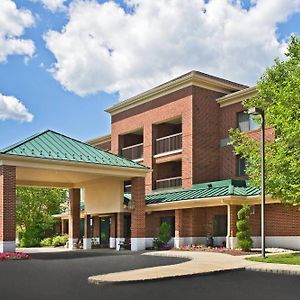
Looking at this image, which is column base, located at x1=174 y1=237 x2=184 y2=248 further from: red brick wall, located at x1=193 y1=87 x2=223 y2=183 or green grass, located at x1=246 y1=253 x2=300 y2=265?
green grass, located at x1=246 y1=253 x2=300 y2=265

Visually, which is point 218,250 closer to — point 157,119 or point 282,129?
point 282,129

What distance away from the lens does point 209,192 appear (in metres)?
31.3

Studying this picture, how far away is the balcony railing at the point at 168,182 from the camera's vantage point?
38375 millimetres

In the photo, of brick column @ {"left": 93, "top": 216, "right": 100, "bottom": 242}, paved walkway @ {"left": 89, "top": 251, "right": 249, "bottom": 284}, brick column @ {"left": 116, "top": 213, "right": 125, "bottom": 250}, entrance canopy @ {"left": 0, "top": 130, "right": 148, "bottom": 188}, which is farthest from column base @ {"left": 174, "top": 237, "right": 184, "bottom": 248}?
paved walkway @ {"left": 89, "top": 251, "right": 249, "bottom": 284}

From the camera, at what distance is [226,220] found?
3259 centimetres

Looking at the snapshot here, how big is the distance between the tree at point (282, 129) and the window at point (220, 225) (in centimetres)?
855

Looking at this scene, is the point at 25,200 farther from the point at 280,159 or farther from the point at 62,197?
the point at 280,159

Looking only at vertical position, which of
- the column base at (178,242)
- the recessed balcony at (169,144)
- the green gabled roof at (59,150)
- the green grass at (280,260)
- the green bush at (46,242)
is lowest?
the green bush at (46,242)

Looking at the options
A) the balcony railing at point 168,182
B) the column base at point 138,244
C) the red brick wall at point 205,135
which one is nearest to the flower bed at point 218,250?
the column base at point 138,244

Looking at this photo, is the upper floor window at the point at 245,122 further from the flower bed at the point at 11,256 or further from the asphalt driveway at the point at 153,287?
the asphalt driveway at the point at 153,287

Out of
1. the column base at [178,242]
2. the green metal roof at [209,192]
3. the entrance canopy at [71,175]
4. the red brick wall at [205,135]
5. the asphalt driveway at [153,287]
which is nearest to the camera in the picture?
the asphalt driveway at [153,287]

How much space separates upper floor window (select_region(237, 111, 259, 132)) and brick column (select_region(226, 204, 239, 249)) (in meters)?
7.35

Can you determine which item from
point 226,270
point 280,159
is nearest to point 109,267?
point 226,270

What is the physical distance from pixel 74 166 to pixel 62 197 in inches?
861
